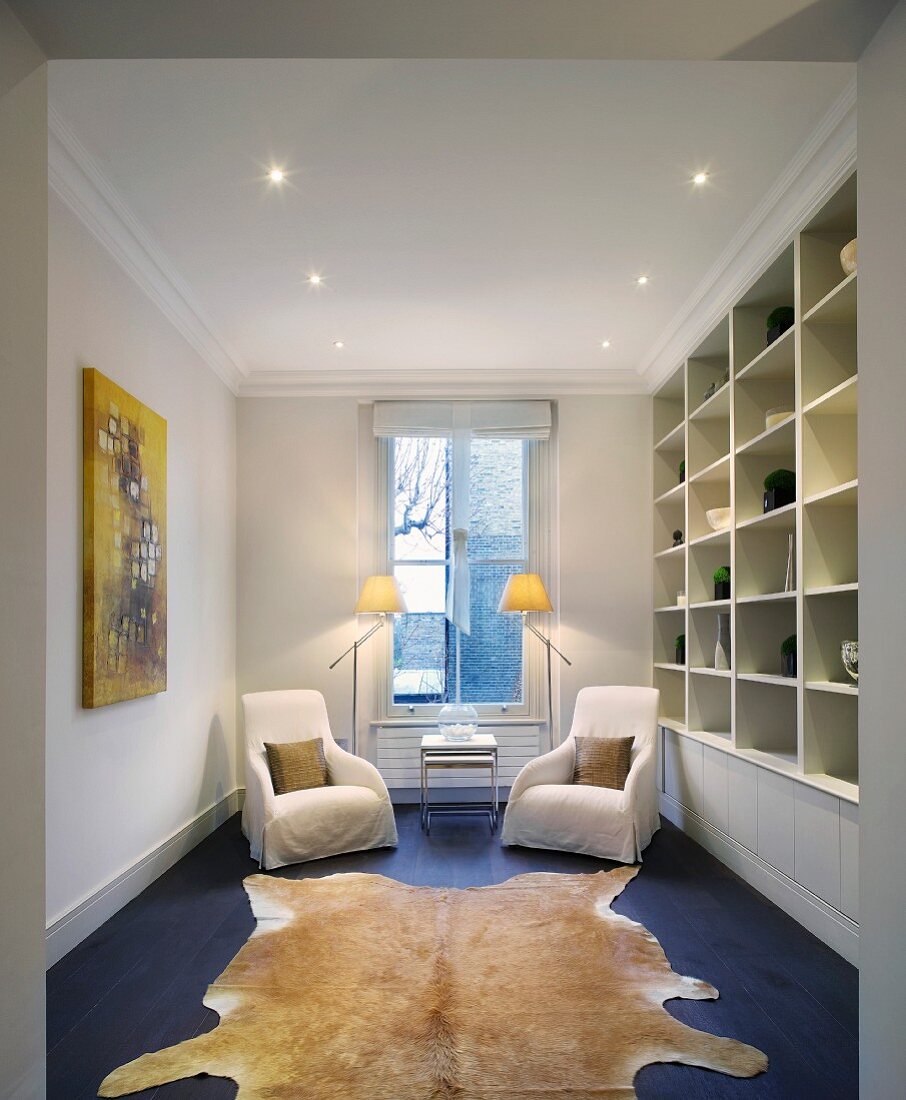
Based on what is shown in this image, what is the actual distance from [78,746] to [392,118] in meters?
2.63

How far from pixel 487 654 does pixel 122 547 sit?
10.5 ft

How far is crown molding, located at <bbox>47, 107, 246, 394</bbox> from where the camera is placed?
3.25m

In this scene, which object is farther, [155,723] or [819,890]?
[155,723]

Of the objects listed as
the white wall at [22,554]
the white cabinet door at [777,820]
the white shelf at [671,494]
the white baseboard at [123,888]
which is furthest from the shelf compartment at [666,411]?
the white wall at [22,554]

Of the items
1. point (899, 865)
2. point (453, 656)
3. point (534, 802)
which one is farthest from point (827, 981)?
point (453, 656)

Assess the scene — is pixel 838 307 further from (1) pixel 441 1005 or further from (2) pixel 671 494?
(1) pixel 441 1005

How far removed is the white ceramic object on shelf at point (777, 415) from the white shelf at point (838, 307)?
433 millimetres

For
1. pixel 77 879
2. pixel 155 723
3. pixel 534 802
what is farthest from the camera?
pixel 534 802

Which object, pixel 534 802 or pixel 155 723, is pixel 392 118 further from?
pixel 534 802

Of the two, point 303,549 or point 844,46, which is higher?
point 844,46

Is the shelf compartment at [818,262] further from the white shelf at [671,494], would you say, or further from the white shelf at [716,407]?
the white shelf at [671,494]

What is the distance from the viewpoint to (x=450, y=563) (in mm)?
6543

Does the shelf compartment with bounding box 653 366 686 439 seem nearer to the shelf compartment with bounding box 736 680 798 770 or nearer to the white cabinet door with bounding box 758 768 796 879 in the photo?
the shelf compartment with bounding box 736 680 798 770

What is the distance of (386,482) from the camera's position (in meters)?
6.56
